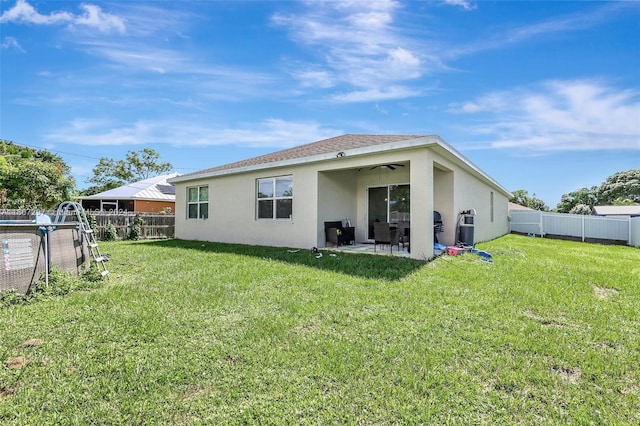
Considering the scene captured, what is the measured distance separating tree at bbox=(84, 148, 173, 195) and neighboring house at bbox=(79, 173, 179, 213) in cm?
1267

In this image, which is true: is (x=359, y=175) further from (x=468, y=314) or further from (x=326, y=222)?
(x=468, y=314)

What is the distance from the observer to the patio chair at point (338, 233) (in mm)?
9562

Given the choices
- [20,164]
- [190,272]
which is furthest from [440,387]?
[20,164]

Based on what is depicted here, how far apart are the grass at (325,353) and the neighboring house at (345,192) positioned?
10.7 feet

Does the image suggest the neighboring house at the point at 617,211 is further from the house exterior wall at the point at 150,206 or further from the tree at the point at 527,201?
the house exterior wall at the point at 150,206

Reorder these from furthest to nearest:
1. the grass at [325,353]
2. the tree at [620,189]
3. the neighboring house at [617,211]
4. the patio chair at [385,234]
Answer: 1. the tree at [620,189]
2. the neighboring house at [617,211]
3. the patio chair at [385,234]
4. the grass at [325,353]

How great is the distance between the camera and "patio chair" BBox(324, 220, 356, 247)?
9.56m

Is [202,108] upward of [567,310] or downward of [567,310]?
upward

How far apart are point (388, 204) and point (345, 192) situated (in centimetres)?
153

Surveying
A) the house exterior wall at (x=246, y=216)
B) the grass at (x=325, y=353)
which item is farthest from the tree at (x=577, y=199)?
the grass at (x=325, y=353)

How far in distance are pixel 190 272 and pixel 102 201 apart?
2287cm

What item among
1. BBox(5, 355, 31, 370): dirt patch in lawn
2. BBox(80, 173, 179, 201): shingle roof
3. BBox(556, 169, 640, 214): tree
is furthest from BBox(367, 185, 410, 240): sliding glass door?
BBox(556, 169, 640, 214): tree

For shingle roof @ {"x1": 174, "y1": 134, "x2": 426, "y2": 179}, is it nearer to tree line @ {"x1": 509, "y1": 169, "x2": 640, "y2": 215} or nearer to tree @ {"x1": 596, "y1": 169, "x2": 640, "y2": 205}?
tree line @ {"x1": 509, "y1": 169, "x2": 640, "y2": 215}

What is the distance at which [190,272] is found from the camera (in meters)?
6.59
